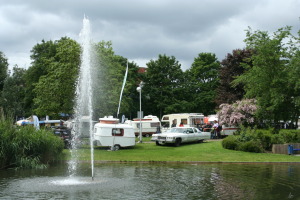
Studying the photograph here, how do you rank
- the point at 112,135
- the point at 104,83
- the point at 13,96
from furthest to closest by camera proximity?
the point at 13,96
the point at 104,83
the point at 112,135

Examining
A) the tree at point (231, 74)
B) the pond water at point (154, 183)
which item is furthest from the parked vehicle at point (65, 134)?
the tree at point (231, 74)

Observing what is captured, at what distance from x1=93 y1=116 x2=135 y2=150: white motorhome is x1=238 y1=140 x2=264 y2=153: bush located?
866cm

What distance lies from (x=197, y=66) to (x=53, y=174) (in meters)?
57.4

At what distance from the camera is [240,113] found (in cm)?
3947

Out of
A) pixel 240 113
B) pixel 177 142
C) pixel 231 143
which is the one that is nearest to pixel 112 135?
pixel 177 142

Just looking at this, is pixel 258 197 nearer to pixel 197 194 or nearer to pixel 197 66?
pixel 197 194

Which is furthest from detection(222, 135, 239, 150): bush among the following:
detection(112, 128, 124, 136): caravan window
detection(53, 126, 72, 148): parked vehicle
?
detection(53, 126, 72, 148): parked vehicle

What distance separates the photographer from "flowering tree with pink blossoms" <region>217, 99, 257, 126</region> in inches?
1537

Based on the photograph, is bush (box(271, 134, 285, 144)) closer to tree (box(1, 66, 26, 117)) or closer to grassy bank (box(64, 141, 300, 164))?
grassy bank (box(64, 141, 300, 164))

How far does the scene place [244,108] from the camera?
129 feet

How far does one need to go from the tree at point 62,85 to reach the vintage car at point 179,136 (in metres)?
14.5

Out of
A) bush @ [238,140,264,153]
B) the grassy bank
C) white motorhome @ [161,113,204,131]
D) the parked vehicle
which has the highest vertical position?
white motorhome @ [161,113,204,131]

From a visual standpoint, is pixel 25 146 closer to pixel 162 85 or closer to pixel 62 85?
pixel 62 85

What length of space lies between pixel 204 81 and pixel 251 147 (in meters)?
45.3
